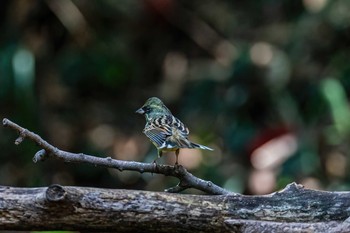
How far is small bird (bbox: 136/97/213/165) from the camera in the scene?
3.62 metres

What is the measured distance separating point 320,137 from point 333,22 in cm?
138

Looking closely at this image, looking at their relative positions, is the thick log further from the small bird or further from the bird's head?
the bird's head

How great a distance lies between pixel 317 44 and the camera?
913 centimetres

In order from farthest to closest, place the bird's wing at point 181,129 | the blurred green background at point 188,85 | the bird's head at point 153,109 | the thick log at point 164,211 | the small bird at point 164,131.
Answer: the blurred green background at point 188,85
the bird's head at point 153,109
the bird's wing at point 181,129
the small bird at point 164,131
the thick log at point 164,211

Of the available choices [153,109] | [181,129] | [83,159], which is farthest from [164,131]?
[83,159]

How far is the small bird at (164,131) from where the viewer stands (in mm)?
3615

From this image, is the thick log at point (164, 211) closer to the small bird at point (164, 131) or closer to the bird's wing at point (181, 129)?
the small bird at point (164, 131)

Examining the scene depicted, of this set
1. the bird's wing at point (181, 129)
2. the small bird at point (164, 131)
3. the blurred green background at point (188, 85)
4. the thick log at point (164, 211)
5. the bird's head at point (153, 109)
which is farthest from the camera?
the blurred green background at point (188, 85)

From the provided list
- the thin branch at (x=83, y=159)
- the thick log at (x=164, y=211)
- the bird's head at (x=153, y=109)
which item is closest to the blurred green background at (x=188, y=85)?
the bird's head at (x=153, y=109)

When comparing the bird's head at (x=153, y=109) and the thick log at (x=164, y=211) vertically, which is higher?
the bird's head at (x=153, y=109)

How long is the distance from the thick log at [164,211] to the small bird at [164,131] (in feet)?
0.69

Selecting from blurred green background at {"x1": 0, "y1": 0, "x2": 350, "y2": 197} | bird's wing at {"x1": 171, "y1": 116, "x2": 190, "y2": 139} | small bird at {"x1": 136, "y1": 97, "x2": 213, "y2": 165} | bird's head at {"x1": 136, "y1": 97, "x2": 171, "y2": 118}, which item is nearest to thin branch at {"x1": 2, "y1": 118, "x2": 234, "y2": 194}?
small bird at {"x1": 136, "y1": 97, "x2": 213, "y2": 165}

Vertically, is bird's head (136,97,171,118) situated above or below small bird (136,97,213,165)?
above

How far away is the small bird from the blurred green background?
11.5 ft
